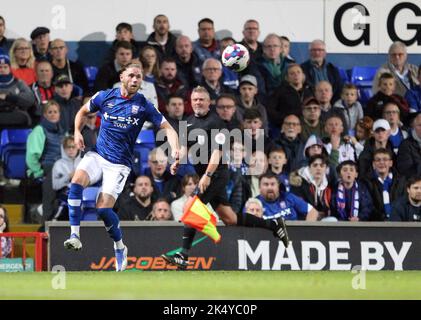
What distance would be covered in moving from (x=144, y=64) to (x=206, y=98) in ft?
12.5

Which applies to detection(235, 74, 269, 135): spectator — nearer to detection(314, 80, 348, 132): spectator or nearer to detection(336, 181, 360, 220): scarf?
detection(314, 80, 348, 132): spectator

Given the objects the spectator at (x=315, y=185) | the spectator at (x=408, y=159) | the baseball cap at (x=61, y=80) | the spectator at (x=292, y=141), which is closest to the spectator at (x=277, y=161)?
the spectator at (x=315, y=185)

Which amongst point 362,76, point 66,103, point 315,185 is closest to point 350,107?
point 362,76

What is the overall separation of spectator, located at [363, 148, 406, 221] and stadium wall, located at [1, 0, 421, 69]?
9.04 feet

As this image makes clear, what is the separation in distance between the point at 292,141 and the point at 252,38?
181cm

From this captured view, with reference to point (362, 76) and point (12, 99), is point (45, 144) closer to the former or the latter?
point (12, 99)

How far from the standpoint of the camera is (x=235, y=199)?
1684 centimetres

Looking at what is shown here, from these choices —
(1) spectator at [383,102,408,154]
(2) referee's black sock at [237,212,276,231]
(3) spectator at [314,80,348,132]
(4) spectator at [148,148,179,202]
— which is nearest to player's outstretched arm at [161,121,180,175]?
(2) referee's black sock at [237,212,276,231]

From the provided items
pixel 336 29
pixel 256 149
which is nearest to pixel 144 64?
pixel 256 149

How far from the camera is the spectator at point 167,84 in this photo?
58.7ft

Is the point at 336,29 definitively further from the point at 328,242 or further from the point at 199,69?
the point at 328,242

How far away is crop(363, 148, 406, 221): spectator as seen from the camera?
17.2 m

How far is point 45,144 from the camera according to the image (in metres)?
17.4

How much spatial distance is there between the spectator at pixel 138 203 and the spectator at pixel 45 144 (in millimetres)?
1422
